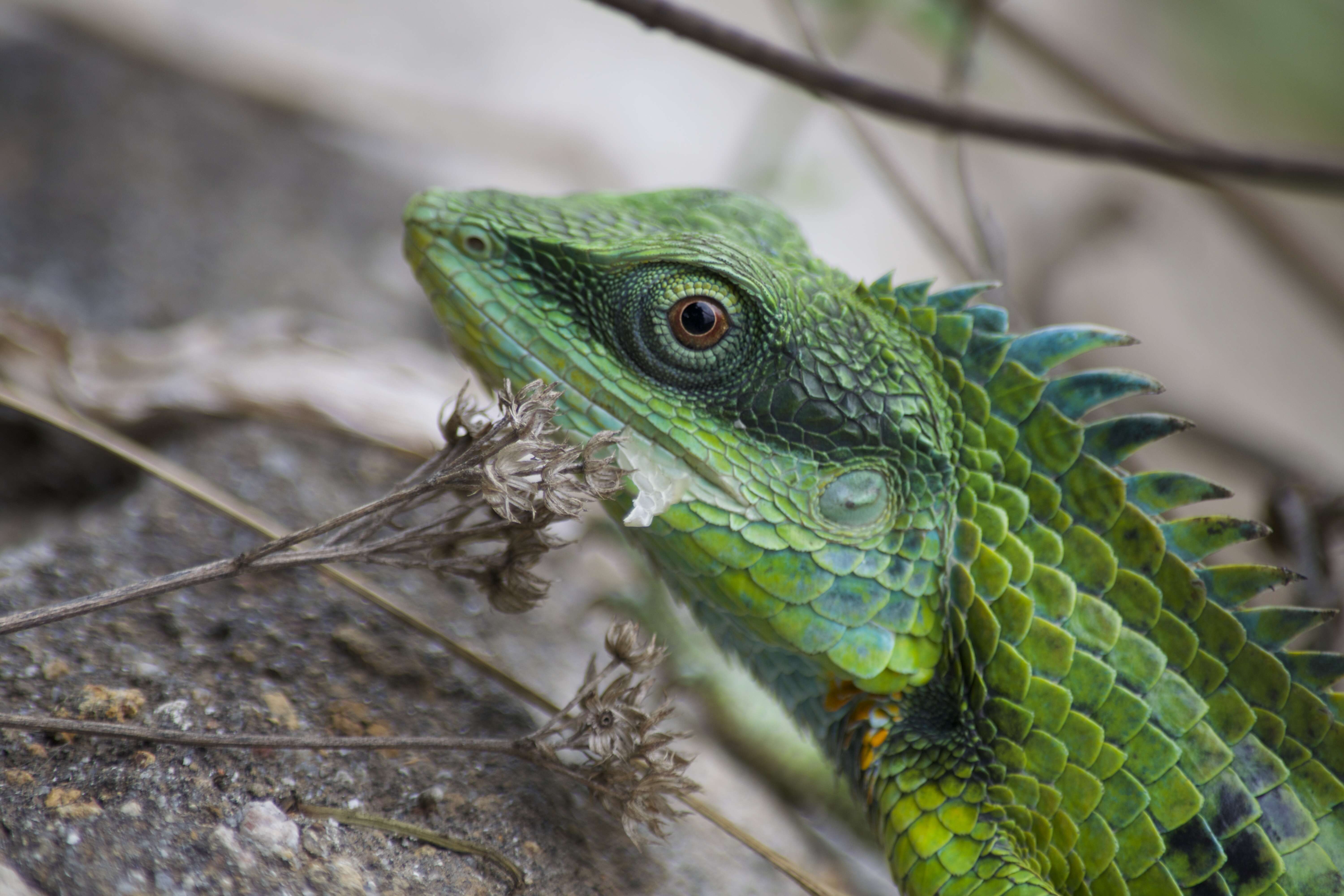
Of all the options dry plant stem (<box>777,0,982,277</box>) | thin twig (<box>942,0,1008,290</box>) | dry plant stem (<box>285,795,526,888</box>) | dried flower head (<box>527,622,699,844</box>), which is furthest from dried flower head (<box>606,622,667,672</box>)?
dry plant stem (<box>777,0,982,277</box>)

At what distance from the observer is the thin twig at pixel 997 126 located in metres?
2.74

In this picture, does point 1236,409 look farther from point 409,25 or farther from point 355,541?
point 355,541

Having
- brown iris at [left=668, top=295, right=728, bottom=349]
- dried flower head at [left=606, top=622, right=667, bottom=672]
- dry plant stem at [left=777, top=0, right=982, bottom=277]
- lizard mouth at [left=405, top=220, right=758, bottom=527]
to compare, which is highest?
dry plant stem at [left=777, top=0, right=982, bottom=277]

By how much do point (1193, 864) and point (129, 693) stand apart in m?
2.30

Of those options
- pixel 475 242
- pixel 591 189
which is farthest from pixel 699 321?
pixel 591 189

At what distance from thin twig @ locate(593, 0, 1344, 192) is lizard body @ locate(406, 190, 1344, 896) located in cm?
67

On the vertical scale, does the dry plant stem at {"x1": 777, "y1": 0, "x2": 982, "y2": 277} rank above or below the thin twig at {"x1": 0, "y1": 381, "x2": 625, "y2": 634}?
above

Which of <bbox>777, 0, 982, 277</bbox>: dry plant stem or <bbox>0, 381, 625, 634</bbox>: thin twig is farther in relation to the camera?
<bbox>777, 0, 982, 277</bbox>: dry plant stem

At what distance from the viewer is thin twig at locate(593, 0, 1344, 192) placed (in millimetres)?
2736

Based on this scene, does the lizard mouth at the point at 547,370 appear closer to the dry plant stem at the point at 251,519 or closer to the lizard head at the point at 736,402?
the lizard head at the point at 736,402

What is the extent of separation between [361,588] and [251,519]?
0.32 metres

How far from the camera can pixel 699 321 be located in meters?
2.31

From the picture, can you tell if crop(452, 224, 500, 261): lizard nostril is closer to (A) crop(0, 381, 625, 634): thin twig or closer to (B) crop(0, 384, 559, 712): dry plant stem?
(A) crop(0, 381, 625, 634): thin twig

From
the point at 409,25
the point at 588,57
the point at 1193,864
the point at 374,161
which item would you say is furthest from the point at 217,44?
the point at 1193,864
